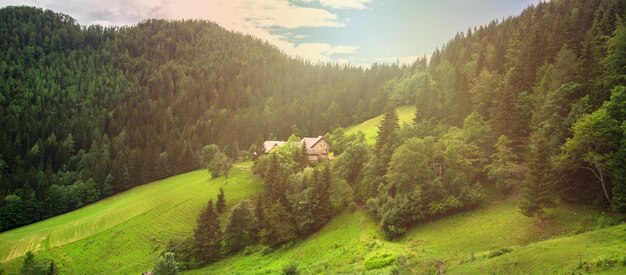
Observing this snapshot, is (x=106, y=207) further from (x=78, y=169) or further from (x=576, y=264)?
(x=576, y=264)

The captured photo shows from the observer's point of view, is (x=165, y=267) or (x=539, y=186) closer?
(x=539, y=186)

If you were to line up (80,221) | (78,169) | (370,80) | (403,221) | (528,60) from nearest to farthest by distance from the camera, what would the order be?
(403,221) → (528,60) → (80,221) → (78,169) → (370,80)

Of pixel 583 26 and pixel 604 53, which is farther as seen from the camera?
pixel 583 26

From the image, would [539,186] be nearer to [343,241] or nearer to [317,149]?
[343,241]

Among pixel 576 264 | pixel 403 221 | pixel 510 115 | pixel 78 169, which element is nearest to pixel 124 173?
pixel 78 169

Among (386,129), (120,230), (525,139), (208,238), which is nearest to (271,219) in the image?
(208,238)

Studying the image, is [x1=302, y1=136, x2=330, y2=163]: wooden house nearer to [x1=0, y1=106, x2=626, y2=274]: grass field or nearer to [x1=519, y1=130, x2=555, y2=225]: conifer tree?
[x1=0, y1=106, x2=626, y2=274]: grass field

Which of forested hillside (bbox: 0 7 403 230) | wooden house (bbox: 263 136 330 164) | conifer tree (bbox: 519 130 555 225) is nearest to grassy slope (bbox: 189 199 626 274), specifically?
conifer tree (bbox: 519 130 555 225)

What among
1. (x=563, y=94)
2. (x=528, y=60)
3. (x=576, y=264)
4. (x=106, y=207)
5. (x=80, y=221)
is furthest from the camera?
(x=106, y=207)
